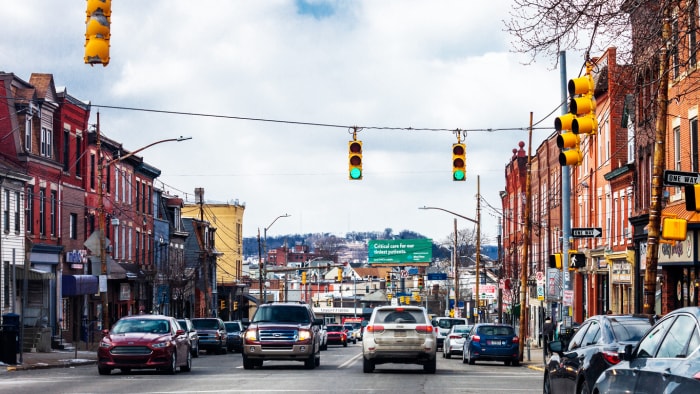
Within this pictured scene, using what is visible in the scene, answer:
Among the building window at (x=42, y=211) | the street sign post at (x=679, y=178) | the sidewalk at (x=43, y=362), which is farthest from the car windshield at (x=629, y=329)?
the building window at (x=42, y=211)

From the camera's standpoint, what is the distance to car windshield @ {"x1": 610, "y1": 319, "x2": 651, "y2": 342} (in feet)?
48.0

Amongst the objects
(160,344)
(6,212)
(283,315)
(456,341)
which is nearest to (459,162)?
(283,315)

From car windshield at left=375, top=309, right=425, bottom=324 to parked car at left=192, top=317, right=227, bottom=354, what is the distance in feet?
77.1

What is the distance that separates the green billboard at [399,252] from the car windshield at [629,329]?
105563 millimetres

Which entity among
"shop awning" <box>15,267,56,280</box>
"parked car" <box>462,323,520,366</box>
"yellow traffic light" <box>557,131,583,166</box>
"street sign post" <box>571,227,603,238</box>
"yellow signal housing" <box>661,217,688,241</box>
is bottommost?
"parked car" <box>462,323,520,366</box>

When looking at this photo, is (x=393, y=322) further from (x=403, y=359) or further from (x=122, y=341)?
(x=122, y=341)

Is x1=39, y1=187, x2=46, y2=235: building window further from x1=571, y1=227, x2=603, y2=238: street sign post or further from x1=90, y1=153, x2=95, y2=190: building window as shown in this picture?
x1=571, y1=227, x2=603, y2=238: street sign post

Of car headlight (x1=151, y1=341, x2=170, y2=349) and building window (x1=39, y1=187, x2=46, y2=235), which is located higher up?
building window (x1=39, y1=187, x2=46, y2=235)

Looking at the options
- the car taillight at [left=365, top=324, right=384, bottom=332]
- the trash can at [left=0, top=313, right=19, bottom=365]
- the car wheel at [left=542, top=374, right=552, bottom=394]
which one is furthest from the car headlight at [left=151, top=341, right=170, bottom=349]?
the car wheel at [left=542, top=374, right=552, bottom=394]

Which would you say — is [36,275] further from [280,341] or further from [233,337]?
[280,341]

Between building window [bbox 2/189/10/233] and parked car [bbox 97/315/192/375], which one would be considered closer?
parked car [bbox 97/315/192/375]

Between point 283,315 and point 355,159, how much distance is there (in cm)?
538

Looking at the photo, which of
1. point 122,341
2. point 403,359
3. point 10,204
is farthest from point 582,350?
A: point 10,204

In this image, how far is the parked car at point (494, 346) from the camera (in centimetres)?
3794
